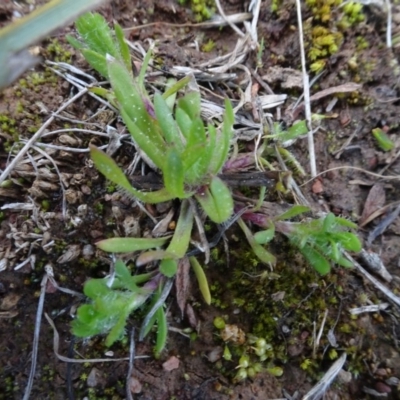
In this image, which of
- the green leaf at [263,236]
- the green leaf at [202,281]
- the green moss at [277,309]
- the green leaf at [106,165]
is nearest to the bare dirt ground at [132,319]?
the green moss at [277,309]

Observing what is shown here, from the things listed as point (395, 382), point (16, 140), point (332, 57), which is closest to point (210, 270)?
point (395, 382)

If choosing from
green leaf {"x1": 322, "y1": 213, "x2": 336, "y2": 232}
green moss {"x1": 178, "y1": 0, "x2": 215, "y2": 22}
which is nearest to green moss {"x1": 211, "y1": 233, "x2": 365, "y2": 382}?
green leaf {"x1": 322, "y1": 213, "x2": 336, "y2": 232}

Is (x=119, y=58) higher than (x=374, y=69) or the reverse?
higher

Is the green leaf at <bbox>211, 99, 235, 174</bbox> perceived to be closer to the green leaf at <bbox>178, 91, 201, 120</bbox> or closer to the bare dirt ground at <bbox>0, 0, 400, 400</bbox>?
the green leaf at <bbox>178, 91, 201, 120</bbox>

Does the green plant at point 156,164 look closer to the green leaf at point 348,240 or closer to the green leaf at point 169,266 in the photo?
the green leaf at point 169,266

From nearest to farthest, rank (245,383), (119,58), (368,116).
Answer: (119,58) → (245,383) → (368,116)

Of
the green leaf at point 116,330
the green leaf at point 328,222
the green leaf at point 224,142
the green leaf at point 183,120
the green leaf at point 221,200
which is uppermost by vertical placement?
the green leaf at point 183,120

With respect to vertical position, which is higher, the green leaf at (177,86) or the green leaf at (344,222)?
the green leaf at (177,86)

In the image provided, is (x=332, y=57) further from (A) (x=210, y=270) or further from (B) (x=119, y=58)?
(A) (x=210, y=270)
